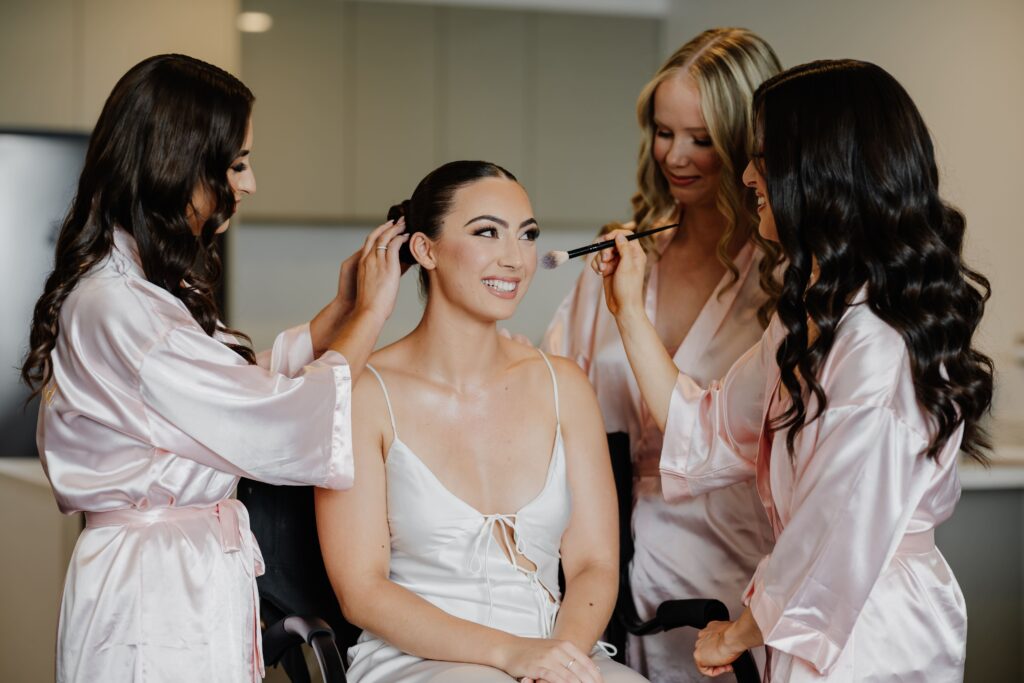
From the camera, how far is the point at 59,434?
1577 millimetres

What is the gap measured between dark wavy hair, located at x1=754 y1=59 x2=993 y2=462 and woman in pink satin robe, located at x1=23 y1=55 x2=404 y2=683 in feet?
2.30

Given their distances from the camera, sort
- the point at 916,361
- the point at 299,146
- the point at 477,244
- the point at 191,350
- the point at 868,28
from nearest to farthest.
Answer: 1. the point at 916,361
2. the point at 191,350
3. the point at 477,244
4. the point at 868,28
5. the point at 299,146

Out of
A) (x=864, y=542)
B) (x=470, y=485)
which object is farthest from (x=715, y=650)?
(x=470, y=485)

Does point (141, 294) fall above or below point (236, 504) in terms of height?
above

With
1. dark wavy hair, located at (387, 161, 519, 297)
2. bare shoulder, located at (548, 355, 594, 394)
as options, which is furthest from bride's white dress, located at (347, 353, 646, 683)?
dark wavy hair, located at (387, 161, 519, 297)

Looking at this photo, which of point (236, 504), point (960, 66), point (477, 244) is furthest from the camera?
point (960, 66)

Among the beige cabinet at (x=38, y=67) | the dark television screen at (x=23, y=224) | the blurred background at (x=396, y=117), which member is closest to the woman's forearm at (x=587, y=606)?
the blurred background at (x=396, y=117)

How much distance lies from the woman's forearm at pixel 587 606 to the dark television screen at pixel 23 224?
294 centimetres

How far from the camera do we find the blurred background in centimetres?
328

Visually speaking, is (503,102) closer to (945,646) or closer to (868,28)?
(868,28)

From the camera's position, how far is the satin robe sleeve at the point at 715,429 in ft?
5.85

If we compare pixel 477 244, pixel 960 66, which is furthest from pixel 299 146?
pixel 477 244

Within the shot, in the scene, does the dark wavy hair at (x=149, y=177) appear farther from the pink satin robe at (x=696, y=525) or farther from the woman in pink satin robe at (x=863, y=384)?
the pink satin robe at (x=696, y=525)

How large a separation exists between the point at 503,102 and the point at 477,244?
3424 mm
